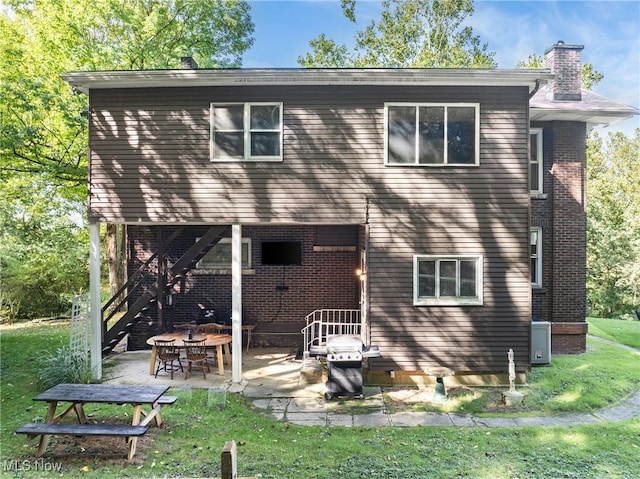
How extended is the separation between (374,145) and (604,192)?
24.7 metres

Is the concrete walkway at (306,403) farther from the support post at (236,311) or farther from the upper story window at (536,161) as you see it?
the upper story window at (536,161)

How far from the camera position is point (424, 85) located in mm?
8734

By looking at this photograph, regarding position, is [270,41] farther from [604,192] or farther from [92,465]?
[604,192]

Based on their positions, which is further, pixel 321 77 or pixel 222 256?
pixel 222 256

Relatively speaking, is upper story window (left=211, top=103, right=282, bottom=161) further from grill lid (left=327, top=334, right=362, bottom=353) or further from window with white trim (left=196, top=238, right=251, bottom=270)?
grill lid (left=327, top=334, right=362, bottom=353)

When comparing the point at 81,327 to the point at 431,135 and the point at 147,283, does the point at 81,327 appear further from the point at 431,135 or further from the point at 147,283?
the point at 431,135

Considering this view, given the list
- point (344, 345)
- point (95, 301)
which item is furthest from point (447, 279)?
point (95, 301)

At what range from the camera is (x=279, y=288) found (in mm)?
12234

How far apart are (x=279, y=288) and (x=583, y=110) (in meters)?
9.36

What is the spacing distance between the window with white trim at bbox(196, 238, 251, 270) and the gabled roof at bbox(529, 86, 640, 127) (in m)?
8.64

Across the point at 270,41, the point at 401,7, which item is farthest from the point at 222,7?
the point at 401,7

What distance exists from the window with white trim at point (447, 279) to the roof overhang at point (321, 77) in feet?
12.3

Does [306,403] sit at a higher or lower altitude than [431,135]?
lower

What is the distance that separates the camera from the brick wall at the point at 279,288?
12172 mm
